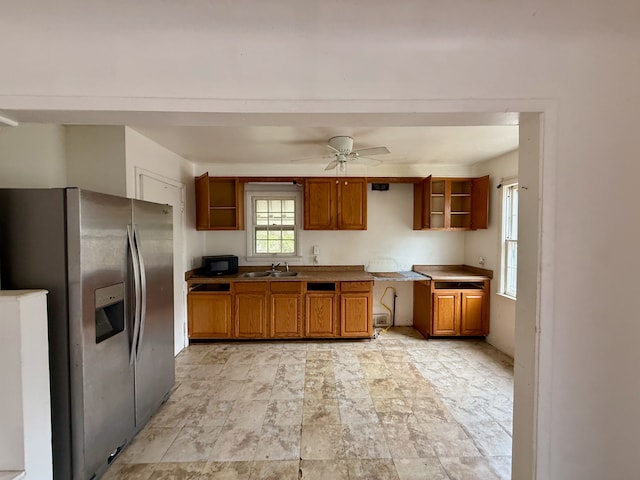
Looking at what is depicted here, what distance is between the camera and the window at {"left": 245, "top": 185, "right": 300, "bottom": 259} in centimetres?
402

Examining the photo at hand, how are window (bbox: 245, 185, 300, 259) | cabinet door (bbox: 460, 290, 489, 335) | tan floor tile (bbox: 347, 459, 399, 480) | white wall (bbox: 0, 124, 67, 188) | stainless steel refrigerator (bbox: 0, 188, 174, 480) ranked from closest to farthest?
1. stainless steel refrigerator (bbox: 0, 188, 174, 480)
2. tan floor tile (bbox: 347, 459, 399, 480)
3. white wall (bbox: 0, 124, 67, 188)
4. cabinet door (bbox: 460, 290, 489, 335)
5. window (bbox: 245, 185, 300, 259)

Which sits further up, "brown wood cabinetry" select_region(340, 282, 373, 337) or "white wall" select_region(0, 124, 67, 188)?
"white wall" select_region(0, 124, 67, 188)


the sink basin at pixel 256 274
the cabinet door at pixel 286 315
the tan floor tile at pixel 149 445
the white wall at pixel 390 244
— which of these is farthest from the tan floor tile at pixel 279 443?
the white wall at pixel 390 244

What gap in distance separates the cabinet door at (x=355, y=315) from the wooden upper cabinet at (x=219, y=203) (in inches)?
68.7

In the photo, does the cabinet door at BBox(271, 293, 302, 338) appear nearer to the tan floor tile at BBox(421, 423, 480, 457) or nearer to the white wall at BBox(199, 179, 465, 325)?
the white wall at BBox(199, 179, 465, 325)

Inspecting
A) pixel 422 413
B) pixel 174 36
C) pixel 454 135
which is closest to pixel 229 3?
pixel 174 36

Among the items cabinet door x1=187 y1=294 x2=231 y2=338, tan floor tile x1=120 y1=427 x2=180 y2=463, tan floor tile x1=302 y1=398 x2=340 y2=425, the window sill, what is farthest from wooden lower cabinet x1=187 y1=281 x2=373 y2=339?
tan floor tile x1=120 y1=427 x2=180 y2=463

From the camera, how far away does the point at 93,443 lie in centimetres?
149

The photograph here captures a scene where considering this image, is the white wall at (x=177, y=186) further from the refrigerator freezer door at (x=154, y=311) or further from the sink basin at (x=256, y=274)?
the sink basin at (x=256, y=274)

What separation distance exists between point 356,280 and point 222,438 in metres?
2.14

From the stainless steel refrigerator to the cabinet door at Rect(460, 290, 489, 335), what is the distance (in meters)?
3.57

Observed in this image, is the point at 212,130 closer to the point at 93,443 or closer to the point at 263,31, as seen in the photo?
the point at 263,31

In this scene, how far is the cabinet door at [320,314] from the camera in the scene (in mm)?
3496

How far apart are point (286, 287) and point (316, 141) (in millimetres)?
1808
